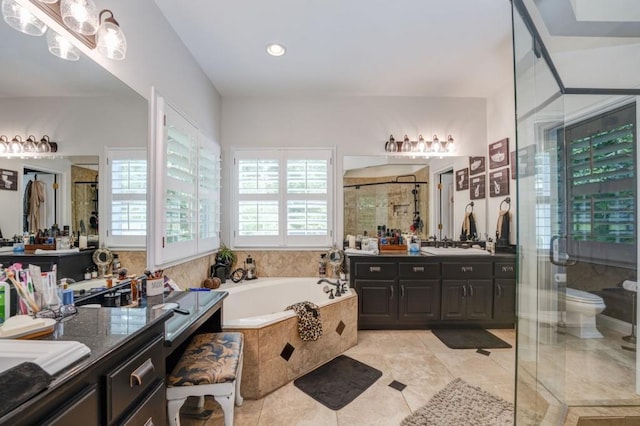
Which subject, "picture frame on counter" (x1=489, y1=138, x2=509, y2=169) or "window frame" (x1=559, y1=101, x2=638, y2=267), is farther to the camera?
"picture frame on counter" (x1=489, y1=138, x2=509, y2=169)

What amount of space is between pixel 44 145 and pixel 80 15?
26.0 inches

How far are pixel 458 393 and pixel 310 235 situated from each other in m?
2.16

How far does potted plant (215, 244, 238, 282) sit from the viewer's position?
319 cm

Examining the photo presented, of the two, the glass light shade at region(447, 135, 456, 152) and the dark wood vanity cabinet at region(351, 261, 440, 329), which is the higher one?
the glass light shade at region(447, 135, 456, 152)

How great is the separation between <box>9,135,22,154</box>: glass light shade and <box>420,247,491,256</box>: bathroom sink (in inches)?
130

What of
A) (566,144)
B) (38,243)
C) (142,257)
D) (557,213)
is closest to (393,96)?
(566,144)

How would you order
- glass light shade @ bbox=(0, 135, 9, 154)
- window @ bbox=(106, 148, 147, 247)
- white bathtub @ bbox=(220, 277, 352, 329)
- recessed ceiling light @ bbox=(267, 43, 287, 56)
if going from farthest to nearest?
white bathtub @ bbox=(220, 277, 352, 329)
recessed ceiling light @ bbox=(267, 43, 287, 56)
window @ bbox=(106, 148, 147, 247)
glass light shade @ bbox=(0, 135, 9, 154)

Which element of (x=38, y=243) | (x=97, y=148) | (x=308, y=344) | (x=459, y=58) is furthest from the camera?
(x=459, y=58)

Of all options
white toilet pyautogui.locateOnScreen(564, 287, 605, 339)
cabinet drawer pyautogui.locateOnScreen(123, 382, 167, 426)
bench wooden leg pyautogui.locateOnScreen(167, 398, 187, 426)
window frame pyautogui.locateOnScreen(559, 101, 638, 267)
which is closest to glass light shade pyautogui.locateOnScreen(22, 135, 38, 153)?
cabinet drawer pyautogui.locateOnScreen(123, 382, 167, 426)

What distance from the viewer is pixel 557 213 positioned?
1.89 m

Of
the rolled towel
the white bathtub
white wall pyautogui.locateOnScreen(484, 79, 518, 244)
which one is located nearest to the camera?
the rolled towel

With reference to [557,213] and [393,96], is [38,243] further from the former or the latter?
[393,96]

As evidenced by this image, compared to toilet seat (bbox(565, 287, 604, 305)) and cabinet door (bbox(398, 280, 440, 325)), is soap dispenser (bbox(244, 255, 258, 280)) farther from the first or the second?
toilet seat (bbox(565, 287, 604, 305))

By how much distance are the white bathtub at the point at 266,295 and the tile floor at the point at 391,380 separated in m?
0.68
